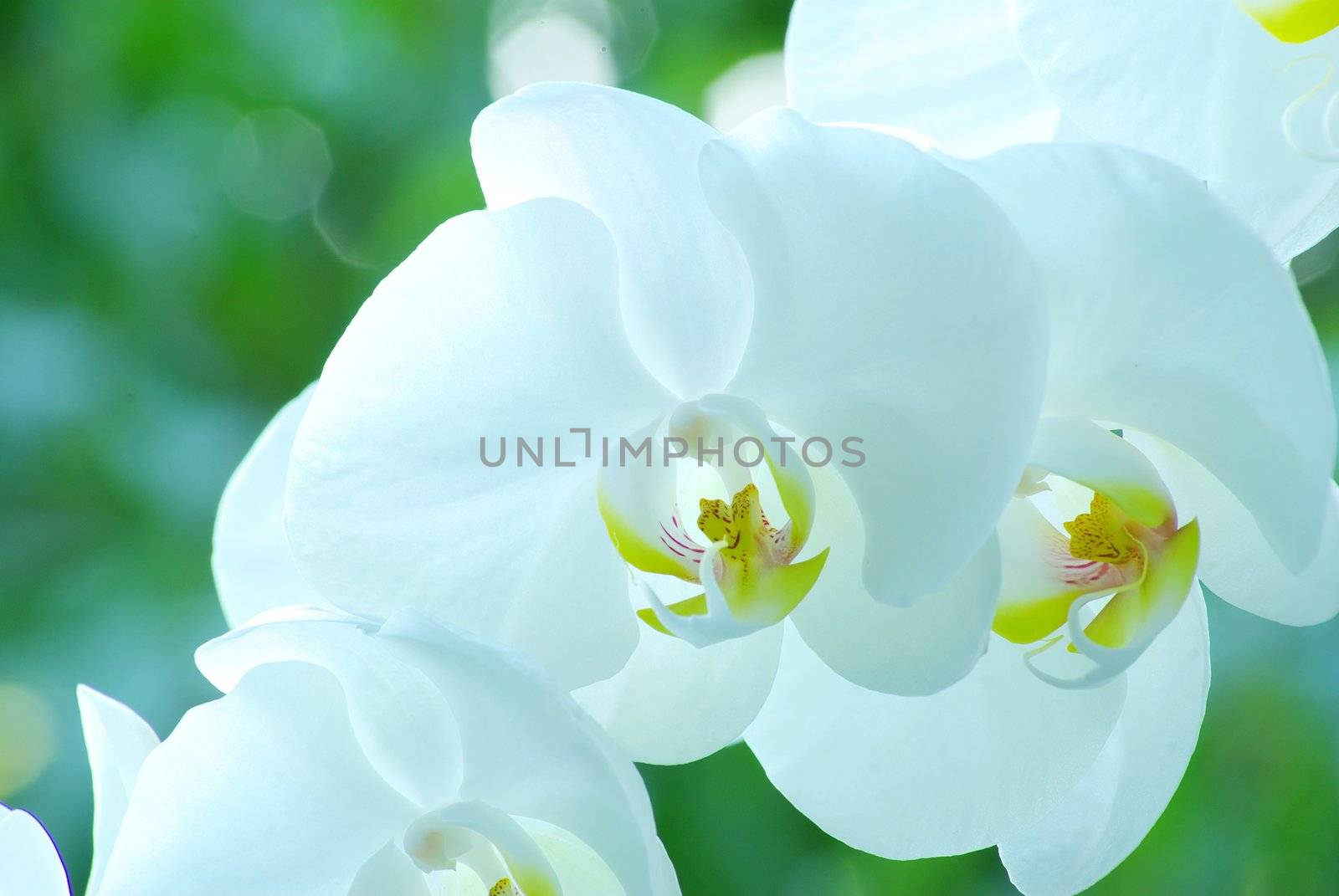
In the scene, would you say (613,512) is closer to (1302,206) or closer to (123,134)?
(1302,206)

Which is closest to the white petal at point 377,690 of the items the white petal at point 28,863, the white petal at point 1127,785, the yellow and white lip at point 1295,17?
the white petal at point 28,863

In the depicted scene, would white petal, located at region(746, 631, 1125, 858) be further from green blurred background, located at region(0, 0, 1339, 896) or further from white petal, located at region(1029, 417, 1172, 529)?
green blurred background, located at region(0, 0, 1339, 896)

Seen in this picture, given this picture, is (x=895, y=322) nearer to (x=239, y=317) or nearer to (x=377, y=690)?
(x=377, y=690)

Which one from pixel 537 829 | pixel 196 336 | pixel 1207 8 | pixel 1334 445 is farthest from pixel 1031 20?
pixel 196 336

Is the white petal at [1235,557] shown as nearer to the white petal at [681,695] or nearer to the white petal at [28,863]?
the white petal at [681,695]

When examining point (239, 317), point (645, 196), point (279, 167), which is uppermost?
point (279, 167)

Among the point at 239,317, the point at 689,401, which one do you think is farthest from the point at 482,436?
the point at 239,317
